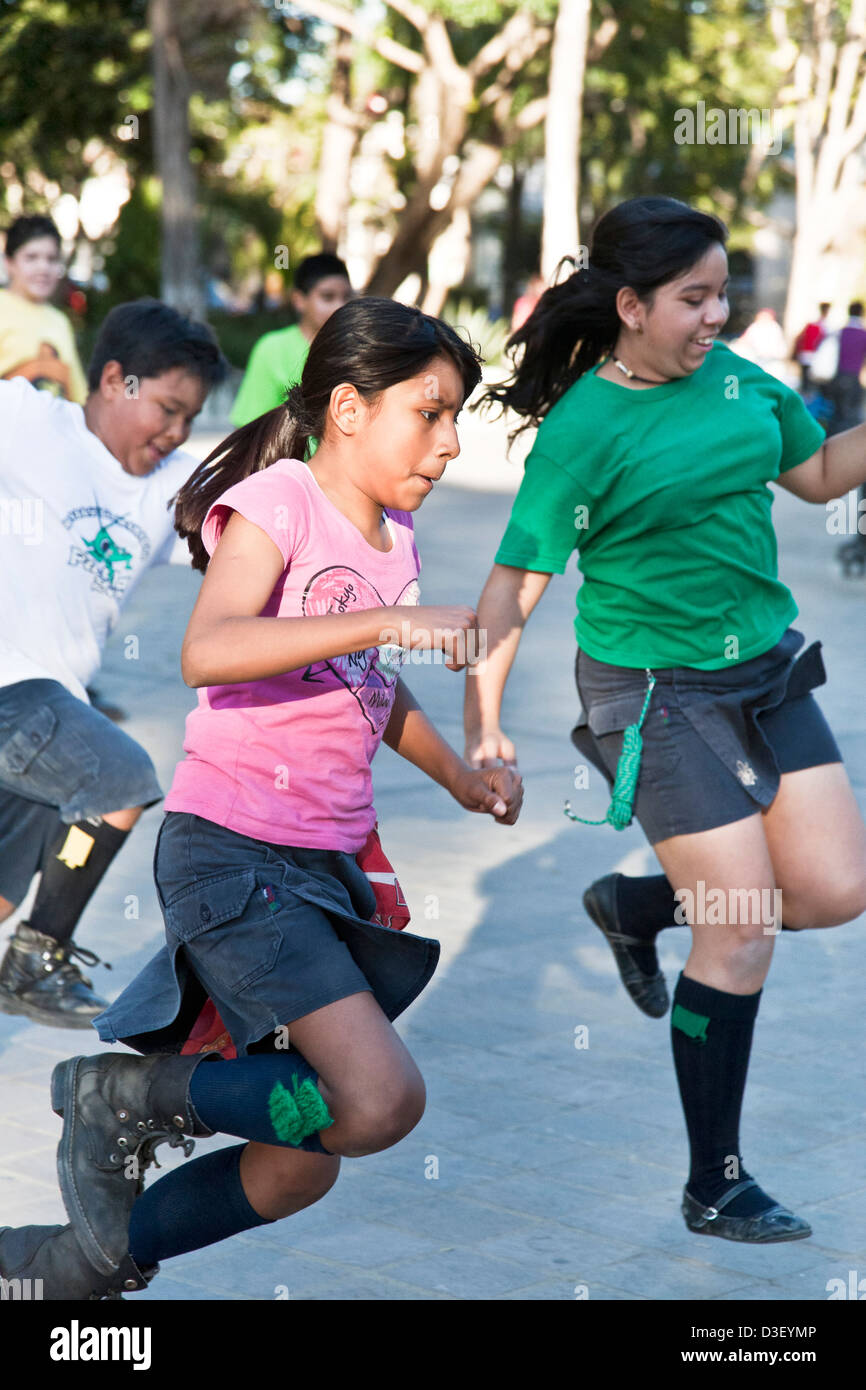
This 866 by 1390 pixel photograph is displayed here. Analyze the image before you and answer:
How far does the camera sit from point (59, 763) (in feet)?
13.6

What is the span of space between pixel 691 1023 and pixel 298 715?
1171 mm

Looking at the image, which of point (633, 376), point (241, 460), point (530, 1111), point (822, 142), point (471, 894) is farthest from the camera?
point (822, 142)

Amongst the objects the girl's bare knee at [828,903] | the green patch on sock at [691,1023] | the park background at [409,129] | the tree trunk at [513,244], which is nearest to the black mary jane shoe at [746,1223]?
the green patch on sock at [691,1023]

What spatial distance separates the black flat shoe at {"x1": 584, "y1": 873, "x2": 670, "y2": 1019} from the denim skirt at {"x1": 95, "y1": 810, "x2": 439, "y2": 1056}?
1532 mm

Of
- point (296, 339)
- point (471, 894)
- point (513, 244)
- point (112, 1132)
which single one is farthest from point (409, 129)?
point (112, 1132)

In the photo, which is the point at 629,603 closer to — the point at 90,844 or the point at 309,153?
the point at 90,844

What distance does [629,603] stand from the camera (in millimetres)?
3611

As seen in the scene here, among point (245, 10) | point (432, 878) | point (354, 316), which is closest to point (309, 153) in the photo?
point (245, 10)

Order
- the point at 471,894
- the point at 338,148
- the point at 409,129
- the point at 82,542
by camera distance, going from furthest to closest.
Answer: the point at 409,129
the point at 338,148
the point at 471,894
the point at 82,542

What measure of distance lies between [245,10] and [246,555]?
2319 centimetres

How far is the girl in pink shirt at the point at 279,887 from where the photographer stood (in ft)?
8.70

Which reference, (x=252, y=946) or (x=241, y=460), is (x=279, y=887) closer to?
(x=252, y=946)

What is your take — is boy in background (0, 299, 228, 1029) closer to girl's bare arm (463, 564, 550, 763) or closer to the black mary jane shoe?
girl's bare arm (463, 564, 550, 763)
